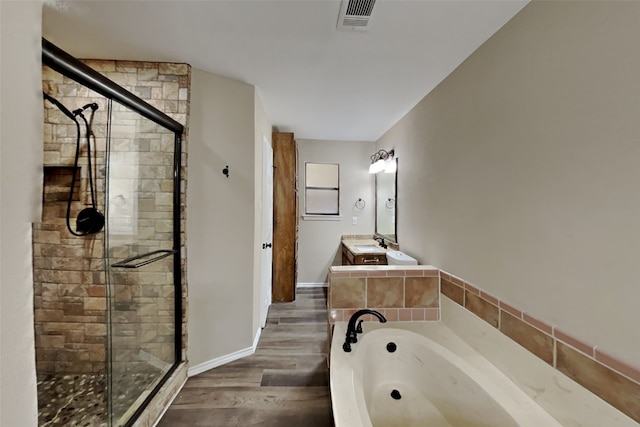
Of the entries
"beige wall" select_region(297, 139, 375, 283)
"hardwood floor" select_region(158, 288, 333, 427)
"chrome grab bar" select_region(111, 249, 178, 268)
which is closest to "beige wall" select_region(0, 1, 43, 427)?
"chrome grab bar" select_region(111, 249, 178, 268)

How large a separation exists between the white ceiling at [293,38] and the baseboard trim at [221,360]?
2397mm

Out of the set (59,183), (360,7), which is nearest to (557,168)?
(360,7)

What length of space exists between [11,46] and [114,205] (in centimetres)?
197

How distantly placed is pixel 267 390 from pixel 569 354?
1.84m

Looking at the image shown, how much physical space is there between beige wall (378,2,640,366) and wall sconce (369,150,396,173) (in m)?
1.37

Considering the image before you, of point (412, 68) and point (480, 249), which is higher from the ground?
point (412, 68)

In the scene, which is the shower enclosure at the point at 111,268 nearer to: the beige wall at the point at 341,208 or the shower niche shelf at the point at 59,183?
the shower niche shelf at the point at 59,183

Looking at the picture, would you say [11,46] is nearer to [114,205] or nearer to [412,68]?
[114,205]

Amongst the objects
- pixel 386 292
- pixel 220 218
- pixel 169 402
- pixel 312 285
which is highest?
pixel 220 218

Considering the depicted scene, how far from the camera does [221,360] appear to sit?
223 centimetres

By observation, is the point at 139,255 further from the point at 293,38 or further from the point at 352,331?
the point at 293,38

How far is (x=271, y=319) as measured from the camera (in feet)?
10.1

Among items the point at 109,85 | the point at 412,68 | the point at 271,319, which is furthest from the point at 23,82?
the point at 271,319

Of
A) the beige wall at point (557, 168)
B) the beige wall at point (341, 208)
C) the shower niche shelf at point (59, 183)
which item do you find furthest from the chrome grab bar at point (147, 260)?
the beige wall at point (341, 208)
